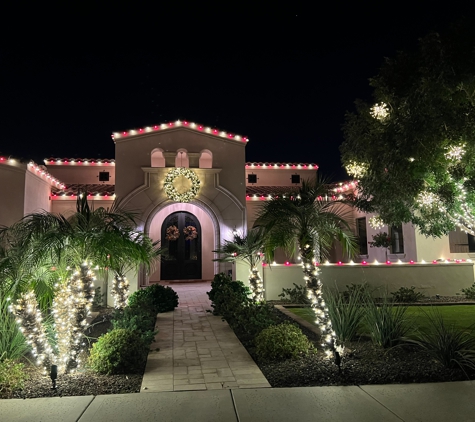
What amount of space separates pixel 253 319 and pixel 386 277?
24.3 ft

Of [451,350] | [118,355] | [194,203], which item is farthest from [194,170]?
[451,350]

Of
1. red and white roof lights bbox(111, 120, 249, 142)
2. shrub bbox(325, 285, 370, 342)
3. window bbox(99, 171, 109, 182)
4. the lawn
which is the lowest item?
the lawn

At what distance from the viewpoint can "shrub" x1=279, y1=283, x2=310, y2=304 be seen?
12317 millimetres

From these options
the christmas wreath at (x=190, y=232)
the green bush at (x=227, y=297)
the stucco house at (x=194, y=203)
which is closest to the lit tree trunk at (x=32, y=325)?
the green bush at (x=227, y=297)

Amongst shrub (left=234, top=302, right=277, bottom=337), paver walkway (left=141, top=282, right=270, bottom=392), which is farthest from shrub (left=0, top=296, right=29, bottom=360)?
shrub (left=234, top=302, right=277, bottom=337)

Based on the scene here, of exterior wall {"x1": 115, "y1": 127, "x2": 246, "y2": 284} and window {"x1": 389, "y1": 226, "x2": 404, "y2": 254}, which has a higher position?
exterior wall {"x1": 115, "y1": 127, "x2": 246, "y2": 284}

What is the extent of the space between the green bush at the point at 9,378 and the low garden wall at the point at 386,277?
8.53m

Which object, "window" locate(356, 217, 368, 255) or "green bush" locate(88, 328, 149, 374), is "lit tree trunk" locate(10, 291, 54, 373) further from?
"window" locate(356, 217, 368, 255)

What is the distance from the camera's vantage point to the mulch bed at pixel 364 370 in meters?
5.22

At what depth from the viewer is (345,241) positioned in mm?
7414

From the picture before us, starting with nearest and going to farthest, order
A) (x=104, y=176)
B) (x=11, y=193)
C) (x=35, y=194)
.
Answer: (x=11, y=193) → (x=35, y=194) → (x=104, y=176)

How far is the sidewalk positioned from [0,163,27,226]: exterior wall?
1111cm

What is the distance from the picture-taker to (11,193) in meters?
14.1

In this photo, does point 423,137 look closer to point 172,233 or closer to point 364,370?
point 364,370
